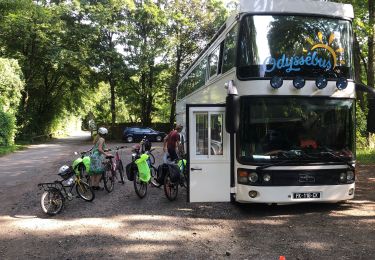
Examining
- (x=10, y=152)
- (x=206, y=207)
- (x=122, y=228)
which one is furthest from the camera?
(x=10, y=152)

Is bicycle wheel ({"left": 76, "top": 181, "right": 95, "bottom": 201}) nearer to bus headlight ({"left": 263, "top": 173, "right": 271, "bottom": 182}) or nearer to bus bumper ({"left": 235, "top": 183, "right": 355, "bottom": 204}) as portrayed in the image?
bus bumper ({"left": 235, "top": 183, "right": 355, "bottom": 204})

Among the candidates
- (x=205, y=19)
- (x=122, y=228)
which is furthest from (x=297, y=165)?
(x=205, y=19)

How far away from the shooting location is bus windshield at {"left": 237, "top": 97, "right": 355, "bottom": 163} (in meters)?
7.84

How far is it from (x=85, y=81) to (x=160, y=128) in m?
8.68

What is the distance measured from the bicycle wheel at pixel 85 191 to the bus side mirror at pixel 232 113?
13.2 feet

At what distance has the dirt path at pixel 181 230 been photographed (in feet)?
20.2

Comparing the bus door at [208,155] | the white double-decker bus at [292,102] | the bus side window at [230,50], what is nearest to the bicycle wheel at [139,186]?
the bus door at [208,155]

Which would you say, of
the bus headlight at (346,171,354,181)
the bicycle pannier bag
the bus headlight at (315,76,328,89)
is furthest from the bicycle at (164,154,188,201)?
the bus headlight at (315,76,328,89)

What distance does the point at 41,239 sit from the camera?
6.88 metres

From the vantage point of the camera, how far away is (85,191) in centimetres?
980

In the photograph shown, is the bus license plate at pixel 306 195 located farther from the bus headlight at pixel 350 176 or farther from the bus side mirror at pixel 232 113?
the bus side mirror at pixel 232 113

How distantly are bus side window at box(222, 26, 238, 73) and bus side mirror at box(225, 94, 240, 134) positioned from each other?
1096 mm

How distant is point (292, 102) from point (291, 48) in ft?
3.41

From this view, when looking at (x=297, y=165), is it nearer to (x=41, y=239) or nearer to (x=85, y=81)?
(x=41, y=239)
